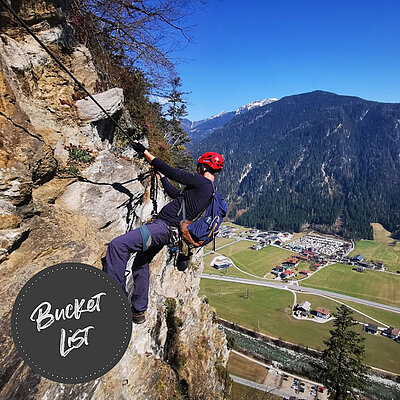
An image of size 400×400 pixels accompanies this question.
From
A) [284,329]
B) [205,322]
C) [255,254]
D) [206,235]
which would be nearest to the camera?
[206,235]

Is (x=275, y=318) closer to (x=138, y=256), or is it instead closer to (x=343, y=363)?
(x=343, y=363)

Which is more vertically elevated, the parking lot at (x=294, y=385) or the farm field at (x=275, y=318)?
the parking lot at (x=294, y=385)

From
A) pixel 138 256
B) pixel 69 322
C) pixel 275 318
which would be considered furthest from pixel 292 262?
pixel 69 322

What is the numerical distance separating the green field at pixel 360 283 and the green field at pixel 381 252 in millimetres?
13520

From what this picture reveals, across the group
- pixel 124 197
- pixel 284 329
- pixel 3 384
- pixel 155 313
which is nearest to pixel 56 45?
pixel 124 197

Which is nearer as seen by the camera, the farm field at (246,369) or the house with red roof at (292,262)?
the farm field at (246,369)

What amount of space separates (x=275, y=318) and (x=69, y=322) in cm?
6060

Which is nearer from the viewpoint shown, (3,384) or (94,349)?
(94,349)

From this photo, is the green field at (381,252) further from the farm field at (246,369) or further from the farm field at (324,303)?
the farm field at (246,369)

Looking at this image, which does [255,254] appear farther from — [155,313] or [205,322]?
[155,313]

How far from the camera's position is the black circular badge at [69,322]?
221 cm

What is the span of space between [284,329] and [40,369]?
57577mm

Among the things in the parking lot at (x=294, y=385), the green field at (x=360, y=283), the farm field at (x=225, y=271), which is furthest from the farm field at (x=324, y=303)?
the parking lot at (x=294, y=385)

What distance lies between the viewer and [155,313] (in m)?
10.5
